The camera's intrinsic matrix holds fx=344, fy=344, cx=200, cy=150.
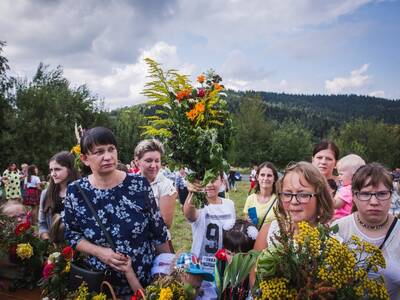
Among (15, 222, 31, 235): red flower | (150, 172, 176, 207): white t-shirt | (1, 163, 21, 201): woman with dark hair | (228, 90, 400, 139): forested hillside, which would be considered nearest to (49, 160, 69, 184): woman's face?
(15, 222, 31, 235): red flower

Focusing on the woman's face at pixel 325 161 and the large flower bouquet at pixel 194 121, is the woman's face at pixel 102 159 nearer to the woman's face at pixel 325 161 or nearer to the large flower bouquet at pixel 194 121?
the large flower bouquet at pixel 194 121

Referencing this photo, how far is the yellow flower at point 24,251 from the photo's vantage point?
140 inches

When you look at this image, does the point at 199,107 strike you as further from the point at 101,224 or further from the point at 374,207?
the point at 374,207

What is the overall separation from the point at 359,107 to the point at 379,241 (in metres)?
217

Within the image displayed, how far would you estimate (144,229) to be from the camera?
8.38 feet

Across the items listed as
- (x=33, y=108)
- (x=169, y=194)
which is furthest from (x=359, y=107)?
(x=169, y=194)

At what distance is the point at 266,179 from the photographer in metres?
4.80

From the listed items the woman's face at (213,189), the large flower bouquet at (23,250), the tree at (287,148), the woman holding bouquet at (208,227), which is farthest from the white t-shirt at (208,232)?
the tree at (287,148)

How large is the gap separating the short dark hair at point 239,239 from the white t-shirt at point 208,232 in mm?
191

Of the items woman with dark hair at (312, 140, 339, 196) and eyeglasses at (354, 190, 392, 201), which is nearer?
eyeglasses at (354, 190, 392, 201)

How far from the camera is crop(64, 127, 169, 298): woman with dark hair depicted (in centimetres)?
245

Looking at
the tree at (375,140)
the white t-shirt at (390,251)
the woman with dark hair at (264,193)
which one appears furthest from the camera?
the tree at (375,140)

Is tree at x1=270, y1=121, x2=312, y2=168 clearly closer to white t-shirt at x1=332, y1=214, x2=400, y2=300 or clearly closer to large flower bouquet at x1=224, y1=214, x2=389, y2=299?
white t-shirt at x1=332, y1=214, x2=400, y2=300

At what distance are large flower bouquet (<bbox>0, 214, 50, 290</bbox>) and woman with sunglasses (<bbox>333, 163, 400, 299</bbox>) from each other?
303cm
